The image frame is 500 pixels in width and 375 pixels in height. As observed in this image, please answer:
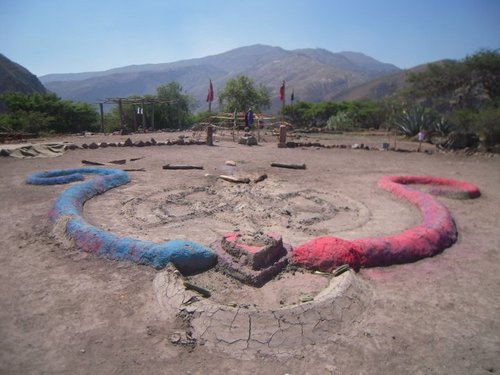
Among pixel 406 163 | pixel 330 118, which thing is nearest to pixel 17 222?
pixel 406 163

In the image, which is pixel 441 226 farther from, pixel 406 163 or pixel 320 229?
pixel 406 163

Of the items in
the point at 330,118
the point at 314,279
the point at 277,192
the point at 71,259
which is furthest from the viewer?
the point at 330,118

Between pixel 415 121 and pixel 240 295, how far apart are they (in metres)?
16.5

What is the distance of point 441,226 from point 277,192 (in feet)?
10.8

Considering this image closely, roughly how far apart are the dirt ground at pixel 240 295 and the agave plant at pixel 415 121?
10.6m

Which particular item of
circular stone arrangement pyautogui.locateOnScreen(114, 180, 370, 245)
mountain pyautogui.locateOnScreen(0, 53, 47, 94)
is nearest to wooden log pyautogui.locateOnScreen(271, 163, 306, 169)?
circular stone arrangement pyautogui.locateOnScreen(114, 180, 370, 245)

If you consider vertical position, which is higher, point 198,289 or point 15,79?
point 15,79

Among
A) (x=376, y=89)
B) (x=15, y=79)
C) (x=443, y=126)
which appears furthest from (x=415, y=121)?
(x=376, y=89)

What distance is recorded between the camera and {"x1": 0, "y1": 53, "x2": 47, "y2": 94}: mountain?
139 feet

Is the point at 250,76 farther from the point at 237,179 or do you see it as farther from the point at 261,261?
the point at 261,261

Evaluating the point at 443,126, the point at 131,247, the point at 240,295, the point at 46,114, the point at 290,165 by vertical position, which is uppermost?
the point at 46,114

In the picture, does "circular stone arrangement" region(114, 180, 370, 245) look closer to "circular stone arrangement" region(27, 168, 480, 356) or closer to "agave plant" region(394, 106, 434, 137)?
"circular stone arrangement" region(27, 168, 480, 356)

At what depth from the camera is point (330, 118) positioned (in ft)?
76.8

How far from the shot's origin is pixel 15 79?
43.7m
